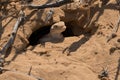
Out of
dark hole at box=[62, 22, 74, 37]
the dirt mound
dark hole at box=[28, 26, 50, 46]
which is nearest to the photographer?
the dirt mound

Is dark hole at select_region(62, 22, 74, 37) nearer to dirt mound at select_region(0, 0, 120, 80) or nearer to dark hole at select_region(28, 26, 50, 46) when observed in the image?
dirt mound at select_region(0, 0, 120, 80)

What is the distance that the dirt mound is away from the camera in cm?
507

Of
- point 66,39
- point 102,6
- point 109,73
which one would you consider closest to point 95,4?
point 102,6

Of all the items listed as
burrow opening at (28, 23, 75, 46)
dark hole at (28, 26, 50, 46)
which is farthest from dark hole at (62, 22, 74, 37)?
dark hole at (28, 26, 50, 46)

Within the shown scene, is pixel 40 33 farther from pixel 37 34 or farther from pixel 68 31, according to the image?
pixel 68 31

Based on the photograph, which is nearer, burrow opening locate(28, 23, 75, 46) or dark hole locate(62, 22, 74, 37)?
burrow opening locate(28, 23, 75, 46)

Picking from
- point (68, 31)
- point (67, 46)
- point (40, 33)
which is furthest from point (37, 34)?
point (67, 46)

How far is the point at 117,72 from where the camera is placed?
16.7 feet

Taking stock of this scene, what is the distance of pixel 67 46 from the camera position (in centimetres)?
570

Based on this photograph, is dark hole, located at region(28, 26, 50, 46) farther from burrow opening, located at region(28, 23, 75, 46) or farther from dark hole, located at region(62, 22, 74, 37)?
dark hole, located at region(62, 22, 74, 37)

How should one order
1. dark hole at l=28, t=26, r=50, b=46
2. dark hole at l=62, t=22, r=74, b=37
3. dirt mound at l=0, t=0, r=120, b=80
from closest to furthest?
dirt mound at l=0, t=0, r=120, b=80 → dark hole at l=28, t=26, r=50, b=46 → dark hole at l=62, t=22, r=74, b=37

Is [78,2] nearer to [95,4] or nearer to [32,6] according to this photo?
[95,4]

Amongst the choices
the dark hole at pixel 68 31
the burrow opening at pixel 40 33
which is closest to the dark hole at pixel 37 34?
the burrow opening at pixel 40 33

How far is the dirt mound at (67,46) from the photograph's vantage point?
5070 mm
